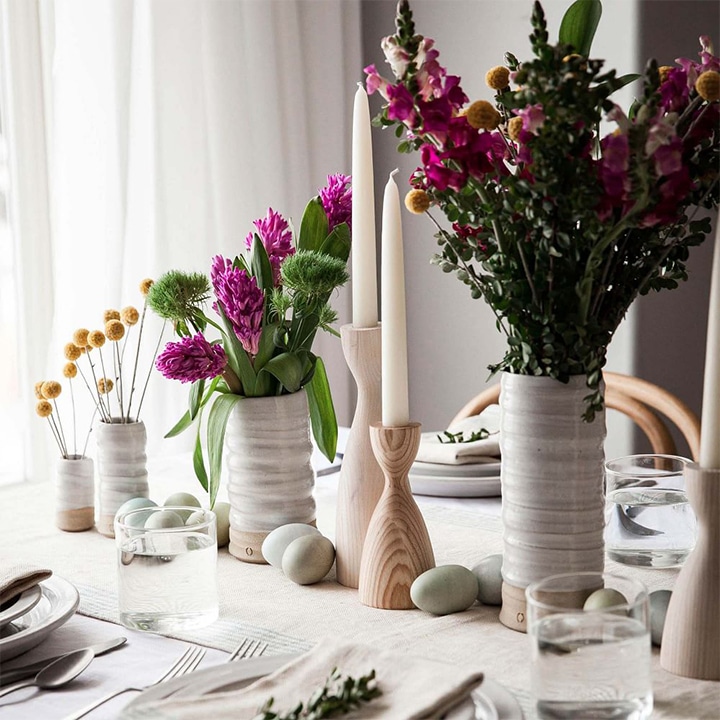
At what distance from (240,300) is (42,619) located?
342mm

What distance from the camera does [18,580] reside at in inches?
33.9

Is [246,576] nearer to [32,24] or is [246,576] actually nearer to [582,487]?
[582,487]

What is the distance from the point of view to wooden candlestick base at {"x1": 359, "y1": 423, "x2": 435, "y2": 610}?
0.90 m

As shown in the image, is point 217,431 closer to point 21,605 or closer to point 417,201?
point 21,605

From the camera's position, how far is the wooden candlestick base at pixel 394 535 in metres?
0.90

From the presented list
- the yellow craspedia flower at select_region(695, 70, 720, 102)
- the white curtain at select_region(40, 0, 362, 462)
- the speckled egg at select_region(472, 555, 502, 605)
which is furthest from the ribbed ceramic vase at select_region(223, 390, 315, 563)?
the white curtain at select_region(40, 0, 362, 462)

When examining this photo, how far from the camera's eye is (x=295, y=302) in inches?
40.4

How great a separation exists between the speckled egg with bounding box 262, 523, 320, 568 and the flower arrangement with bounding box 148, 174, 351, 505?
8 cm

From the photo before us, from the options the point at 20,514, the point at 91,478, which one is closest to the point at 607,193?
the point at 91,478

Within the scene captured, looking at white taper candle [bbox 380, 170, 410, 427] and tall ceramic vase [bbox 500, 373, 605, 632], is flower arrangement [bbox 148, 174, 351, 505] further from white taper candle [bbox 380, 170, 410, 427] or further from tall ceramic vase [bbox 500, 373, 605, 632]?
tall ceramic vase [bbox 500, 373, 605, 632]

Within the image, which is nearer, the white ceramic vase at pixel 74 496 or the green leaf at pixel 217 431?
the green leaf at pixel 217 431

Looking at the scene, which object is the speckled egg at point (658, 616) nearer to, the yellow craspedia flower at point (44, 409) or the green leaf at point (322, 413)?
the green leaf at point (322, 413)

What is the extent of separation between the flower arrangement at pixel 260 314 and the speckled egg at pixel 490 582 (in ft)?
0.93

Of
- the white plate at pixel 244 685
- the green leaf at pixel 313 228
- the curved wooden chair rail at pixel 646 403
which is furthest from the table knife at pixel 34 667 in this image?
the curved wooden chair rail at pixel 646 403
